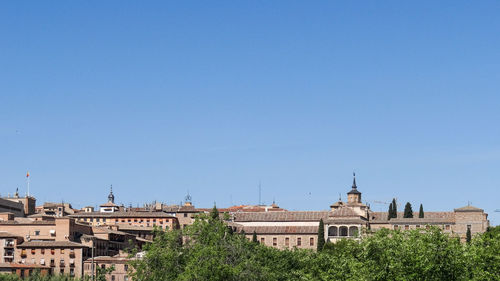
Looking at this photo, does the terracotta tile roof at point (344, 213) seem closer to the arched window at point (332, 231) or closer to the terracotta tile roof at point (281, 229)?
the arched window at point (332, 231)

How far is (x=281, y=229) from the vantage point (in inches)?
6112

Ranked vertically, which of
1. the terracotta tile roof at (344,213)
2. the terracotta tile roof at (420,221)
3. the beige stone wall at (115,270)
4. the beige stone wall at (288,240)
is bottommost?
the beige stone wall at (115,270)

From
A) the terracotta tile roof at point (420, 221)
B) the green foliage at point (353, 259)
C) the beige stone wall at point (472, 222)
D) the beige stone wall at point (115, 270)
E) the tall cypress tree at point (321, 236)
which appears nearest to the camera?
the green foliage at point (353, 259)

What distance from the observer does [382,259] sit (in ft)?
175

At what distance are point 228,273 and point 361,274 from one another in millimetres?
15545

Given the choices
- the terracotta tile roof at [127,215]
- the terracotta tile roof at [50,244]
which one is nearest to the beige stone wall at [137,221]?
the terracotta tile roof at [127,215]

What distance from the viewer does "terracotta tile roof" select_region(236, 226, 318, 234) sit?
154 meters

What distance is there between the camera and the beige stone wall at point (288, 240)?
152 metres

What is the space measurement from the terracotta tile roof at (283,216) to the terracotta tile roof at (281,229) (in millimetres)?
1715

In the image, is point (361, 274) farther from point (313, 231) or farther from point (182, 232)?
point (313, 231)

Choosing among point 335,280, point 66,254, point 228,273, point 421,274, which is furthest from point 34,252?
point 421,274

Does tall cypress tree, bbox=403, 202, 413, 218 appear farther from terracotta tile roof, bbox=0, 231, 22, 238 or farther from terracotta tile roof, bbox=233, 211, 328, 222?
terracotta tile roof, bbox=0, 231, 22, 238

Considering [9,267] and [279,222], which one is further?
[279,222]

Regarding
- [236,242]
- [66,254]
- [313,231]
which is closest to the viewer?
[236,242]
